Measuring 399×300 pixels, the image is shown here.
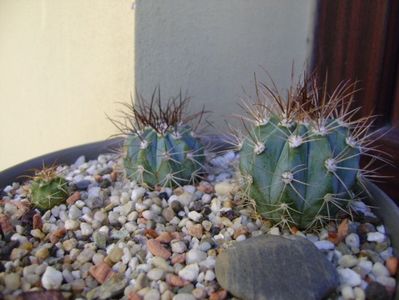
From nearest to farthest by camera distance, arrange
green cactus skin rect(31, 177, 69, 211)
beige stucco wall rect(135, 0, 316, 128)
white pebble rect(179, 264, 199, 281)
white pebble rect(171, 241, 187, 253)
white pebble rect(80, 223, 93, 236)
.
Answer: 1. white pebble rect(179, 264, 199, 281)
2. white pebble rect(171, 241, 187, 253)
3. white pebble rect(80, 223, 93, 236)
4. green cactus skin rect(31, 177, 69, 211)
5. beige stucco wall rect(135, 0, 316, 128)

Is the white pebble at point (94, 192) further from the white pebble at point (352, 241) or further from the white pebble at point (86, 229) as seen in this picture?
the white pebble at point (352, 241)

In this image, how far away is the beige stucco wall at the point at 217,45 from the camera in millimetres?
1698

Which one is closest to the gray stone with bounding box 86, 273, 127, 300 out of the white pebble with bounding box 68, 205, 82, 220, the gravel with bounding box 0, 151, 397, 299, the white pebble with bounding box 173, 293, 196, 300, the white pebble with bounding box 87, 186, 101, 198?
the gravel with bounding box 0, 151, 397, 299

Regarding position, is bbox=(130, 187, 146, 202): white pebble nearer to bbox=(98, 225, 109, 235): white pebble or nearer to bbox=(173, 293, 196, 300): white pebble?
bbox=(98, 225, 109, 235): white pebble

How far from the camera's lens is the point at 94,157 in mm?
1819

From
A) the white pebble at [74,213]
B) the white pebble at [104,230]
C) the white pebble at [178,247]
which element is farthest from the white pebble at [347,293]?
the white pebble at [74,213]

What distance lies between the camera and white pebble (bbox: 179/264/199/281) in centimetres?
111

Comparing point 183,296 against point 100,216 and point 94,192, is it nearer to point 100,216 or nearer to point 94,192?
point 100,216

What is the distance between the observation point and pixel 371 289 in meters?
1.05

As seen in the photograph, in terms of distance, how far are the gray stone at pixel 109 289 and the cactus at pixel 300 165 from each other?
15.3 inches

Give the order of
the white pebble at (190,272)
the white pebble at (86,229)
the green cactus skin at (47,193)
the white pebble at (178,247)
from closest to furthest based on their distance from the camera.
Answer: the white pebble at (190,272), the white pebble at (178,247), the white pebble at (86,229), the green cactus skin at (47,193)

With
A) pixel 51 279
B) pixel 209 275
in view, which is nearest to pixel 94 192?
pixel 51 279

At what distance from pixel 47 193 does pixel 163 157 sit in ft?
1.15

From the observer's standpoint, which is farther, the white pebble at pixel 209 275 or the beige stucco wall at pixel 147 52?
the beige stucco wall at pixel 147 52
